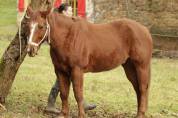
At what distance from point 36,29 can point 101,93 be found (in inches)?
183

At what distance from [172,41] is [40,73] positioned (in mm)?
7879

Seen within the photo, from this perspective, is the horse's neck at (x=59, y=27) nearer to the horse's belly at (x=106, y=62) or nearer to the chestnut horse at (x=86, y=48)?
the chestnut horse at (x=86, y=48)

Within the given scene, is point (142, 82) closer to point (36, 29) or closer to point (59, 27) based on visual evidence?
point (59, 27)

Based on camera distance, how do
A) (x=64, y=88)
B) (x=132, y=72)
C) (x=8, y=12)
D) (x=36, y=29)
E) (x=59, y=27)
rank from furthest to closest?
(x=8, y=12), (x=132, y=72), (x=64, y=88), (x=59, y=27), (x=36, y=29)

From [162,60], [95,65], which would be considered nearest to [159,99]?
[95,65]

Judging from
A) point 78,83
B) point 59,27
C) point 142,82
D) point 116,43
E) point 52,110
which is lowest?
point 52,110

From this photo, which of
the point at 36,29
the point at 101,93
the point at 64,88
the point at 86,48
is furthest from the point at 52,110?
the point at 101,93

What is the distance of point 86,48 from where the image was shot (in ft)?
26.2

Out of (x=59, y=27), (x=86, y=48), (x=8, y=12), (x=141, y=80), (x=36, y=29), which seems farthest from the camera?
(x=8, y=12)

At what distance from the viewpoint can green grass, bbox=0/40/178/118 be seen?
9.34m

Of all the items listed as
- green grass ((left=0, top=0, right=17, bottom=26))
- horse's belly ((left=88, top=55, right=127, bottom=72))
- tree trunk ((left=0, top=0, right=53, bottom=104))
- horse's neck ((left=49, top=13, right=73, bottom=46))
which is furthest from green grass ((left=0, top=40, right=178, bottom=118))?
green grass ((left=0, top=0, right=17, bottom=26))

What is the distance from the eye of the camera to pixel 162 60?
19.9m

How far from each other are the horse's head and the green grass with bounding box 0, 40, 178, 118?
161cm

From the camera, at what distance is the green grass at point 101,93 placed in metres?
9.34
